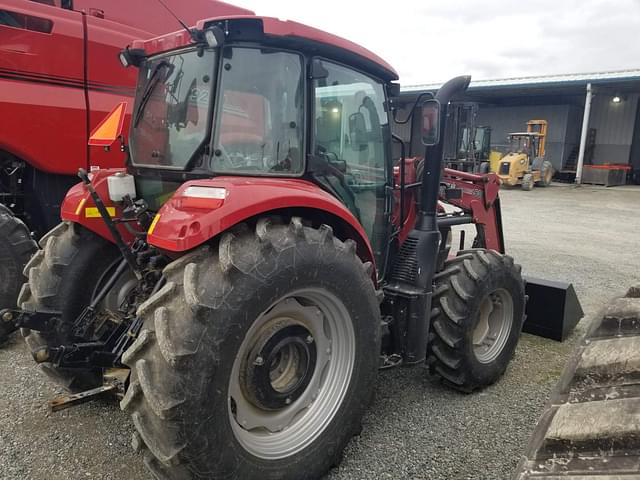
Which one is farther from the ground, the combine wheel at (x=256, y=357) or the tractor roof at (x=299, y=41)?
the tractor roof at (x=299, y=41)

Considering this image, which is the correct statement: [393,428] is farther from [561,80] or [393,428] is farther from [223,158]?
[561,80]

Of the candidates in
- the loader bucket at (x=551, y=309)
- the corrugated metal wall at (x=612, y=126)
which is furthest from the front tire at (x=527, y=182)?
the loader bucket at (x=551, y=309)

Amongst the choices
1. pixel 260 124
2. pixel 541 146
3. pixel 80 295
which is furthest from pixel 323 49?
pixel 541 146

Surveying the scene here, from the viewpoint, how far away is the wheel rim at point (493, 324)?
354cm

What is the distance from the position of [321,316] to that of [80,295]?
146cm

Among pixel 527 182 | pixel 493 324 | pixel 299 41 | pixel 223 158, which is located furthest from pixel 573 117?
pixel 223 158

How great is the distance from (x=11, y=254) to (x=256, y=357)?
2.83 metres

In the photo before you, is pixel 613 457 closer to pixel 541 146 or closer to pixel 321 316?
pixel 321 316

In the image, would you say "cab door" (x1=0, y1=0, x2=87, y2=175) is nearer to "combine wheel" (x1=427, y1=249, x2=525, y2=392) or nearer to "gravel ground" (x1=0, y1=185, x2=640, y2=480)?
"gravel ground" (x1=0, y1=185, x2=640, y2=480)

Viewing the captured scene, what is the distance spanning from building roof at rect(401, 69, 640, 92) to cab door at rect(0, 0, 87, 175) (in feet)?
62.6

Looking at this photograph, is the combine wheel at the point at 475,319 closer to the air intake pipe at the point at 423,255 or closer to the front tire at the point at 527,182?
Answer: the air intake pipe at the point at 423,255

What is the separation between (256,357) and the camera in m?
2.25

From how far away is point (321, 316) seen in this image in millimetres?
2523

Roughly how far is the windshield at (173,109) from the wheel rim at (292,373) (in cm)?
94
